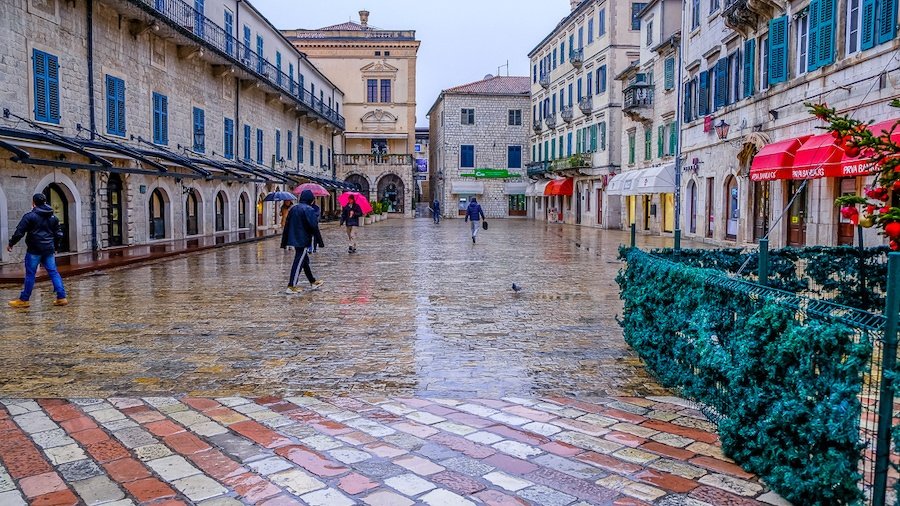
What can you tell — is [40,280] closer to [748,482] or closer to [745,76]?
[748,482]

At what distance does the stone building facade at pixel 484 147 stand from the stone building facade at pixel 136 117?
2465 cm

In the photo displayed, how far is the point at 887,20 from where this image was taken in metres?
13.5

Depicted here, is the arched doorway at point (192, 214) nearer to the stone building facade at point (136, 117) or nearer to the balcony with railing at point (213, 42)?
the stone building facade at point (136, 117)

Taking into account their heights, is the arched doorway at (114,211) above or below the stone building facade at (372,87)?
below

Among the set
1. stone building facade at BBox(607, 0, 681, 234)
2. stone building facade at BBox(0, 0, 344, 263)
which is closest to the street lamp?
stone building facade at BBox(607, 0, 681, 234)

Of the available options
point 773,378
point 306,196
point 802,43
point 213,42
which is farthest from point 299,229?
point 213,42

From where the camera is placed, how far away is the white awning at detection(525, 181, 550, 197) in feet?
170

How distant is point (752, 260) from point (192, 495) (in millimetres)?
6792

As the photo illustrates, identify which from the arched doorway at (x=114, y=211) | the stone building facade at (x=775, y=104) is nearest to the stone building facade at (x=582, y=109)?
the stone building facade at (x=775, y=104)

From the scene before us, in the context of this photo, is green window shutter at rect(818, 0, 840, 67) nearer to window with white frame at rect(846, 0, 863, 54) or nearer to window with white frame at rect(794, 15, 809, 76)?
window with white frame at rect(846, 0, 863, 54)

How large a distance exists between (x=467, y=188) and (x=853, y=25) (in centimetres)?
4443

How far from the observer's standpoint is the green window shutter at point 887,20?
13.3 metres

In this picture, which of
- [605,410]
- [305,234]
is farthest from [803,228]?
[605,410]

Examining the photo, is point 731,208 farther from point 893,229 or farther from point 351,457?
point 351,457
